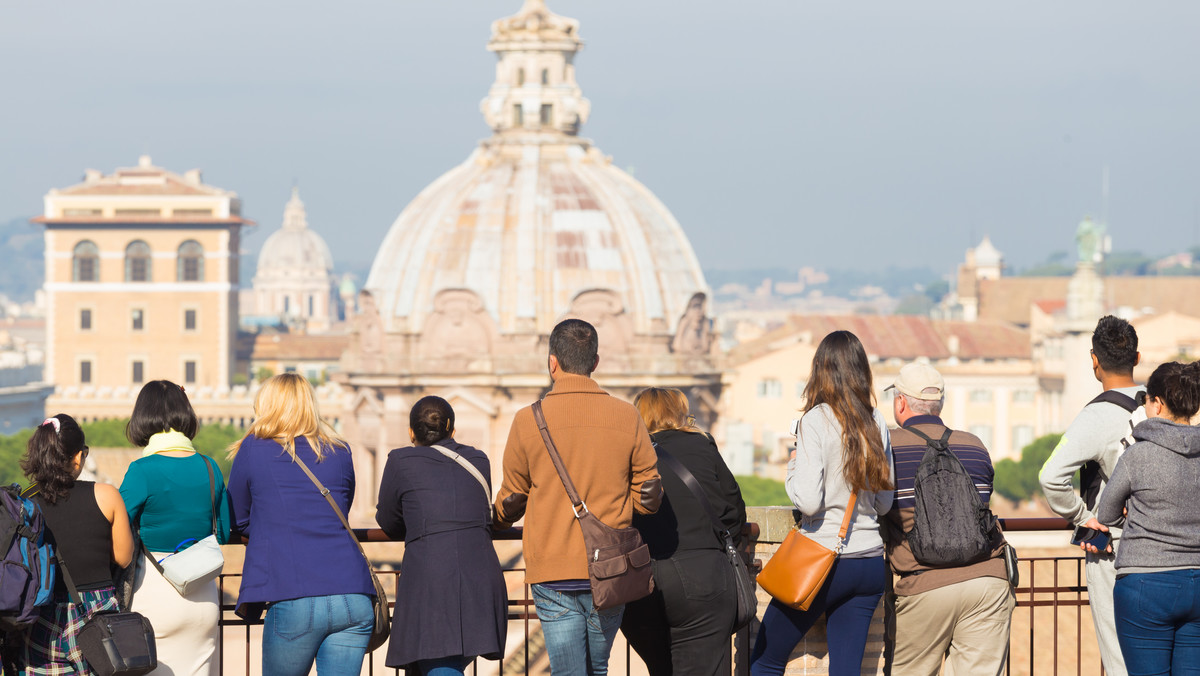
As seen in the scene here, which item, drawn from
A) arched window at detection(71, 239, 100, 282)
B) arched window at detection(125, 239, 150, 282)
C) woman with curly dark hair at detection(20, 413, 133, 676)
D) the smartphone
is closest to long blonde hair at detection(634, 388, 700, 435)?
the smartphone

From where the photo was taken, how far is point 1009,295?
406ft

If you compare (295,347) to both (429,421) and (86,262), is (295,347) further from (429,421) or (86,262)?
(429,421)

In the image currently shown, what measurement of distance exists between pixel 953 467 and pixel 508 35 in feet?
90.3

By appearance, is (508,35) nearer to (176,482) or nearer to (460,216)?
(460,216)

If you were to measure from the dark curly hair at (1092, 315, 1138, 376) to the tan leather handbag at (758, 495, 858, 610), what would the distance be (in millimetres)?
1294

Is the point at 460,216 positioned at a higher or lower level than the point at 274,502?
higher

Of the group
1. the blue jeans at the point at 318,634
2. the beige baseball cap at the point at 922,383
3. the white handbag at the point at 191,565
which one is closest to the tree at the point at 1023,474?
the beige baseball cap at the point at 922,383

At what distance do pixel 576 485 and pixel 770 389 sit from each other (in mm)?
80218

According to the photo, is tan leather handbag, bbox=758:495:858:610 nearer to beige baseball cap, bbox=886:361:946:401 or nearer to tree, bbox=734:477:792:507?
beige baseball cap, bbox=886:361:946:401

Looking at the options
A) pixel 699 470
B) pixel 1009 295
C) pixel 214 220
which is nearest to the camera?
pixel 699 470

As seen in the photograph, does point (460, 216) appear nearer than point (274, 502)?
No

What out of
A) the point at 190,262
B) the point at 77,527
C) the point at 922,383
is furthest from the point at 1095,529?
the point at 190,262

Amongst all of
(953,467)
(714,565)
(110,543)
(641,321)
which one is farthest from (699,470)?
(641,321)

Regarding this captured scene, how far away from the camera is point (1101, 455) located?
291 inches
